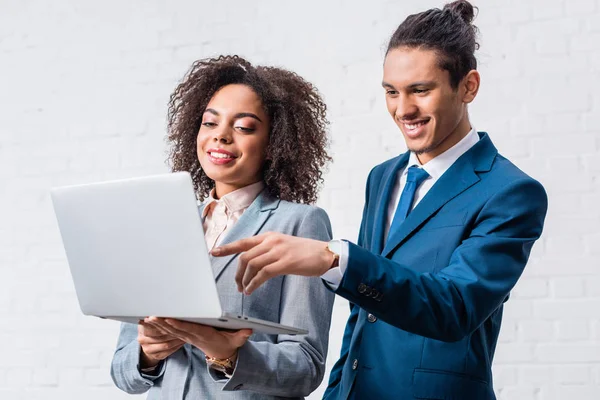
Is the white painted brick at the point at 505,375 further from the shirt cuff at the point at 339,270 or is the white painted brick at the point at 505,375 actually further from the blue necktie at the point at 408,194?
the shirt cuff at the point at 339,270

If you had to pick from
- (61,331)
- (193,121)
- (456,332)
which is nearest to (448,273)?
(456,332)

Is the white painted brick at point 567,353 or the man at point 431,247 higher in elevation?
the man at point 431,247

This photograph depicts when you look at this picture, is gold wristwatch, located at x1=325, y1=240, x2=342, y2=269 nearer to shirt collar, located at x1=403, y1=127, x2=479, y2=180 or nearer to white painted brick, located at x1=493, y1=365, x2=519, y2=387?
shirt collar, located at x1=403, y1=127, x2=479, y2=180

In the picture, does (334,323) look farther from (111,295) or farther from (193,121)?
(111,295)

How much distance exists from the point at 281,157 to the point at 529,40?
1393 mm

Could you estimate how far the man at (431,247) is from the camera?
1.40 m

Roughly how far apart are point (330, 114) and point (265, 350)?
164 centimetres

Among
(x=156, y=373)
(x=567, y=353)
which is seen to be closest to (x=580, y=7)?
(x=567, y=353)

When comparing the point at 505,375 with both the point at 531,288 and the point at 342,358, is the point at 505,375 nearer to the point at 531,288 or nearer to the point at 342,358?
the point at 531,288

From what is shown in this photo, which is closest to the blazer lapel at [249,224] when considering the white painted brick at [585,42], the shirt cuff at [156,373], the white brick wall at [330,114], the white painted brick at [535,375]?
the shirt cuff at [156,373]

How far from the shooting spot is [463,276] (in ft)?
4.99

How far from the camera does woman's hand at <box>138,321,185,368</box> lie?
1677mm

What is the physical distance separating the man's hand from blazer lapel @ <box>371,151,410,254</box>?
464mm

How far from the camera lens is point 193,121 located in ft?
7.02
